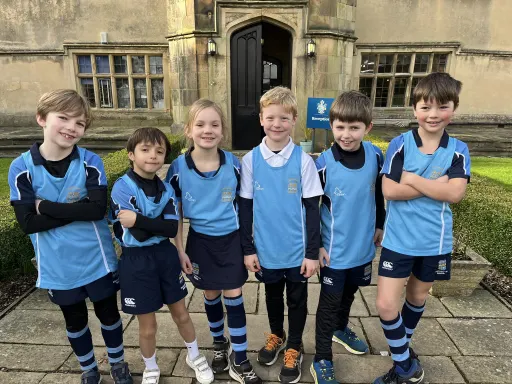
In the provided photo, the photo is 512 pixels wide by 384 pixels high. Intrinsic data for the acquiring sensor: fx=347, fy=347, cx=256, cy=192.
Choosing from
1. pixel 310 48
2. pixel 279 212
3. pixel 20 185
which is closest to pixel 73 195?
pixel 20 185

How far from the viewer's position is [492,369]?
93.0 inches

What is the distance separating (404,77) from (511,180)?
640cm

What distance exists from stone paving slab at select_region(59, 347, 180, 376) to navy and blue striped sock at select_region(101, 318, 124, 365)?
0.66ft

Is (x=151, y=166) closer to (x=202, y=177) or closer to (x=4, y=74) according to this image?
(x=202, y=177)

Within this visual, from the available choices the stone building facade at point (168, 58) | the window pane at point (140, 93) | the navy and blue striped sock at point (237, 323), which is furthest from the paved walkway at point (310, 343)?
the window pane at point (140, 93)

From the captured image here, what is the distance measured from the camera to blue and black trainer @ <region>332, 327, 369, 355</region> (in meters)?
2.51

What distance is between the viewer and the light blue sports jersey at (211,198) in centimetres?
209

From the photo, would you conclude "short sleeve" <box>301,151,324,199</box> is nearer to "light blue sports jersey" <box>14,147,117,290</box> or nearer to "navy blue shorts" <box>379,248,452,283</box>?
"navy blue shorts" <box>379,248,452,283</box>

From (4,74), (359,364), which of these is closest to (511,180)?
(359,364)

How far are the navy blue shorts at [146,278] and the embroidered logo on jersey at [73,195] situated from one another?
15.2 inches

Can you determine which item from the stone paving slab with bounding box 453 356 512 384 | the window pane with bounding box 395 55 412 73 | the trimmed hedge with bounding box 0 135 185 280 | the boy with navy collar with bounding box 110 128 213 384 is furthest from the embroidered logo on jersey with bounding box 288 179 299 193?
the window pane with bounding box 395 55 412 73

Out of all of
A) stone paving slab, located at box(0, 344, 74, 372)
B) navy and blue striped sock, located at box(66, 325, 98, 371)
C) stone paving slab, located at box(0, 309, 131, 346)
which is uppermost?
navy and blue striped sock, located at box(66, 325, 98, 371)

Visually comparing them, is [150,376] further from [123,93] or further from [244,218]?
[123,93]

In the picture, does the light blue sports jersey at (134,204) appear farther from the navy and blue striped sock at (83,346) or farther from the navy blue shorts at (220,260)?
the navy and blue striped sock at (83,346)
